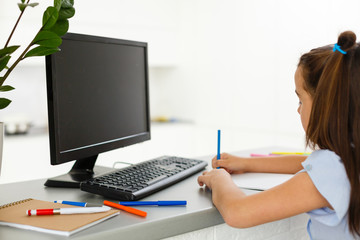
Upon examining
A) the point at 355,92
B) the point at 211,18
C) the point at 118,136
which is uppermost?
the point at 211,18

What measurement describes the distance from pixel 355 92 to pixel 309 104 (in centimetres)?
13

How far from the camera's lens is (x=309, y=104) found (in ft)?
2.99

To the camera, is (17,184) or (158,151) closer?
(17,184)

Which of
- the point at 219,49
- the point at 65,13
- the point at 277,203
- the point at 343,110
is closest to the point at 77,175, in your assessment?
the point at 65,13

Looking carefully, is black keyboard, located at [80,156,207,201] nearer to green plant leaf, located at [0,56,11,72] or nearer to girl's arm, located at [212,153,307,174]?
girl's arm, located at [212,153,307,174]

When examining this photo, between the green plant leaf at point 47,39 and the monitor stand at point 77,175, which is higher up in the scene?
the green plant leaf at point 47,39

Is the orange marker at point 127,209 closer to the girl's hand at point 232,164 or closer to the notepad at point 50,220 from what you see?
the notepad at point 50,220

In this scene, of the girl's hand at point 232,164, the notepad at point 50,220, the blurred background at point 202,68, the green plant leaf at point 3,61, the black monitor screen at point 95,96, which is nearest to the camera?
the notepad at point 50,220

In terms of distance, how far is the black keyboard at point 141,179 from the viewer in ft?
3.14

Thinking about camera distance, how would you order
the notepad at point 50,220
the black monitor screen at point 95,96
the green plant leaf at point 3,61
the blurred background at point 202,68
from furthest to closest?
1. the blurred background at point 202,68
2. the black monitor screen at point 95,96
3. the green plant leaf at point 3,61
4. the notepad at point 50,220

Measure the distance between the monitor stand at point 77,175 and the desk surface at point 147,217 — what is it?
0.8 inches

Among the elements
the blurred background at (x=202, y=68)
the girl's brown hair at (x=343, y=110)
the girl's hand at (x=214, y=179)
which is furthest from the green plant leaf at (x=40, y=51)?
the blurred background at (x=202, y=68)

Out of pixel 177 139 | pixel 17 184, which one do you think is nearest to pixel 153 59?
pixel 177 139

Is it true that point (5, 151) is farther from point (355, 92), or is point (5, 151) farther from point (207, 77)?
point (355, 92)
